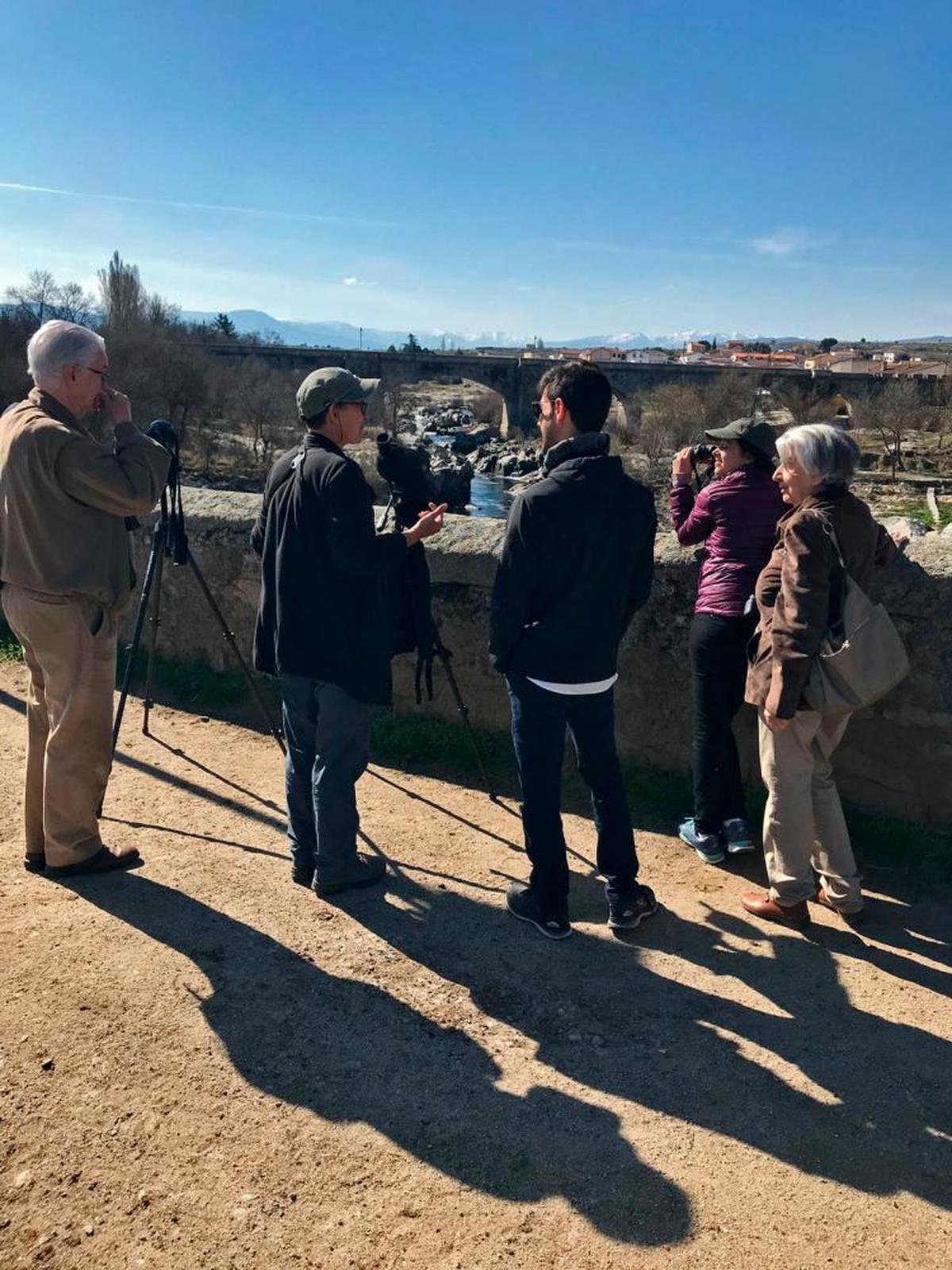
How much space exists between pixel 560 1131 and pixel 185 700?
11.4ft

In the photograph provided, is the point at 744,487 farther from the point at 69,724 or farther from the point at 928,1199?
the point at 69,724

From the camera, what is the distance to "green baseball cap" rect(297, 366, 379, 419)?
3.02 metres

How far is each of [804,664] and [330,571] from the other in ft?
5.12

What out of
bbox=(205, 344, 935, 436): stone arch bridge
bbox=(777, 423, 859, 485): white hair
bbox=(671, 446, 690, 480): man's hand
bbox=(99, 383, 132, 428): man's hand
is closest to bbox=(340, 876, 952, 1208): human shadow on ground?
bbox=(777, 423, 859, 485): white hair

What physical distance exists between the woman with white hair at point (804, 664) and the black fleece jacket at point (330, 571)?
1.26 metres

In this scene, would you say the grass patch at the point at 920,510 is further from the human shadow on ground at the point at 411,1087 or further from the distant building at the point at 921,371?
the human shadow on ground at the point at 411,1087

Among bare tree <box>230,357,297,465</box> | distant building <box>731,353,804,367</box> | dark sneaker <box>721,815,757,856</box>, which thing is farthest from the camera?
distant building <box>731,353,804,367</box>

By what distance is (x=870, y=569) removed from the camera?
3121 millimetres

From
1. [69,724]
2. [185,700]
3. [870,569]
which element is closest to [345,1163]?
[69,724]

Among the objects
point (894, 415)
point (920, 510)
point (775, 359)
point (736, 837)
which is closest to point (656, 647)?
point (736, 837)

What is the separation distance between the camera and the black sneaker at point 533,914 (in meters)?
3.09

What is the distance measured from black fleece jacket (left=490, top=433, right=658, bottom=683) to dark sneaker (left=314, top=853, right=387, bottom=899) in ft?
3.05

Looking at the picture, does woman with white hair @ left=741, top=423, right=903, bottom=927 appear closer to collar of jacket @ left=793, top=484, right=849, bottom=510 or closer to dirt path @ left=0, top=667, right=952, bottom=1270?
collar of jacket @ left=793, top=484, right=849, bottom=510

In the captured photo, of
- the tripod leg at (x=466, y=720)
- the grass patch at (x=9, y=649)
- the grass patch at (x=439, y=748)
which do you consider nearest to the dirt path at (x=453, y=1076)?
the tripod leg at (x=466, y=720)
